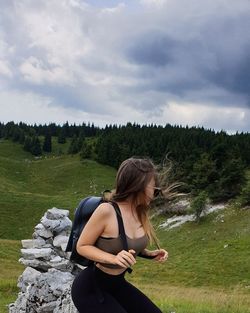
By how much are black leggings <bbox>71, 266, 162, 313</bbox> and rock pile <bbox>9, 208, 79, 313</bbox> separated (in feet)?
15.0

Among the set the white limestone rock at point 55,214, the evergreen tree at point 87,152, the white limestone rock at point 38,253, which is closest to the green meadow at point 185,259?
the white limestone rock at point 38,253

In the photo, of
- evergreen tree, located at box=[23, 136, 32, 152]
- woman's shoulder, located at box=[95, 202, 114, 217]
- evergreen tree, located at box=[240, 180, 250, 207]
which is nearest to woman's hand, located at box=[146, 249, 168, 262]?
woman's shoulder, located at box=[95, 202, 114, 217]

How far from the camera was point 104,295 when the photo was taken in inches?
201

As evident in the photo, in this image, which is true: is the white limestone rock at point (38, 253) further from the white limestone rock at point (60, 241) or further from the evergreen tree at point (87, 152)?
the evergreen tree at point (87, 152)

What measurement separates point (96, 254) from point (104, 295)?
0.58 meters

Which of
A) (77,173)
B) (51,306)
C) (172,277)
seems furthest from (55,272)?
(77,173)

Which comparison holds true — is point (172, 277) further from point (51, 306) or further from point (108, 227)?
point (108, 227)

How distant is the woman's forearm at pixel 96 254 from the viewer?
475 cm

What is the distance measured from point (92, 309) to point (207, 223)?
54.5 meters

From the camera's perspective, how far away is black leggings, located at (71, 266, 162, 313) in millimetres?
5047

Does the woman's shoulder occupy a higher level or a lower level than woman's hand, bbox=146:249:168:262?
higher

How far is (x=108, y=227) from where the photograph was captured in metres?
4.97

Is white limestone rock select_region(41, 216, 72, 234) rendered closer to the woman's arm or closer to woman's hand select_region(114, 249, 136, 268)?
the woman's arm

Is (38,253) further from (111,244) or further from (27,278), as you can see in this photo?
(111,244)
